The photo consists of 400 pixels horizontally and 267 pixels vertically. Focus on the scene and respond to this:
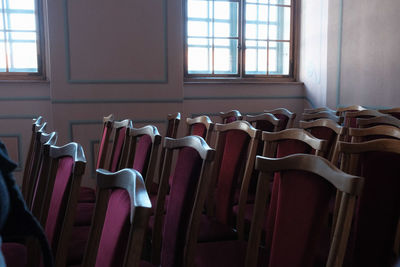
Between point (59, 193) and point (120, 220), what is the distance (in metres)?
0.42

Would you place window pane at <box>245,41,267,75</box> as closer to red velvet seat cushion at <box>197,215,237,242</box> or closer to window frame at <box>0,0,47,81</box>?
window frame at <box>0,0,47,81</box>

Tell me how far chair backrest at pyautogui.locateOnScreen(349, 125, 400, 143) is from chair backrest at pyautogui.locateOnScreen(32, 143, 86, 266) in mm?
979

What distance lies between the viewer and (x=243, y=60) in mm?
3652

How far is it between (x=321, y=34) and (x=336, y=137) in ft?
7.08

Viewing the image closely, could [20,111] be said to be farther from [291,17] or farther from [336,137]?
[291,17]

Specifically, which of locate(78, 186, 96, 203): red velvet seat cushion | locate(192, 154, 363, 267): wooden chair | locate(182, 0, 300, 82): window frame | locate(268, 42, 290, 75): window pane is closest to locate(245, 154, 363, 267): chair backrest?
locate(192, 154, 363, 267): wooden chair

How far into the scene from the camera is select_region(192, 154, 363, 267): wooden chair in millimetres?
717

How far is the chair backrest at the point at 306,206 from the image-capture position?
72cm

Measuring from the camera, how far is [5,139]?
296cm

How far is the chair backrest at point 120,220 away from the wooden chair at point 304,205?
346mm

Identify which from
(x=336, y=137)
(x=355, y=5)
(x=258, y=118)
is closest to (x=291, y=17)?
(x=355, y=5)

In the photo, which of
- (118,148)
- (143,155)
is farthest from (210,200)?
(118,148)

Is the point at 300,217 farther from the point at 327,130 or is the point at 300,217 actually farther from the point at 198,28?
the point at 198,28

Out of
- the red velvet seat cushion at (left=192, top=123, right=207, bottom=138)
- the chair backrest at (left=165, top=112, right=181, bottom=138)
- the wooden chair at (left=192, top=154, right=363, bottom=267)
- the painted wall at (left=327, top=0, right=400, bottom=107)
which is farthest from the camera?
the painted wall at (left=327, top=0, right=400, bottom=107)
